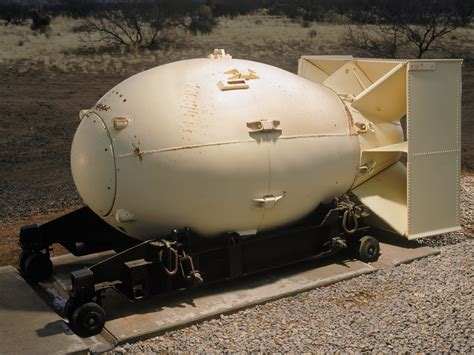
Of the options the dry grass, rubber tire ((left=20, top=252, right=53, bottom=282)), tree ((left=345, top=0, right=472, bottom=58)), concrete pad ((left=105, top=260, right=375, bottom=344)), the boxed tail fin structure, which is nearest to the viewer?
concrete pad ((left=105, top=260, right=375, bottom=344))

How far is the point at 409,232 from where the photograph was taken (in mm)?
6969

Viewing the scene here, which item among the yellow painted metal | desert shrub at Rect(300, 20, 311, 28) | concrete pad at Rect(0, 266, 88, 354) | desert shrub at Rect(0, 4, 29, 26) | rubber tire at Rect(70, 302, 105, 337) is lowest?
concrete pad at Rect(0, 266, 88, 354)

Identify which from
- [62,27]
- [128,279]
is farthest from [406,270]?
[62,27]

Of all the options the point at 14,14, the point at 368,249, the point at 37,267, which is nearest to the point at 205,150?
the point at 37,267

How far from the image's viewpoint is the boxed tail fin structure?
22.4 feet

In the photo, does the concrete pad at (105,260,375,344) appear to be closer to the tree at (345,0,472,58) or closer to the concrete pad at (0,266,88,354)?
the concrete pad at (0,266,88,354)

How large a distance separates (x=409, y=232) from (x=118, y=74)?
Result: 14.4m

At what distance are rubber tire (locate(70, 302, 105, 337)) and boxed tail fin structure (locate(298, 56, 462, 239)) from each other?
311 cm

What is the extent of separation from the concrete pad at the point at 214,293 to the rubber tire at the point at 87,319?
0.12 metres

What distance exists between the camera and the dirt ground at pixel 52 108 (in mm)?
9414

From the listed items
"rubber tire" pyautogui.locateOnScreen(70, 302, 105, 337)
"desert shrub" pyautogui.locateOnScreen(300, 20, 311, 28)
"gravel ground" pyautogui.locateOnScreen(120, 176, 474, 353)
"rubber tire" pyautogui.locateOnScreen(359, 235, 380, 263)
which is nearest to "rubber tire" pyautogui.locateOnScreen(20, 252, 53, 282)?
"rubber tire" pyautogui.locateOnScreen(70, 302, 105, 337)

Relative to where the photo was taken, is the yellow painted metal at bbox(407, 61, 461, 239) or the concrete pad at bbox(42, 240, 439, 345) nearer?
the concrete pad at bbox(42, 240, 439, 345)

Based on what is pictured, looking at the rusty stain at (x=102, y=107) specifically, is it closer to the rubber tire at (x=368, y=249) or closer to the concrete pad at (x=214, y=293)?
the concrete pad at (x=214, y=293)

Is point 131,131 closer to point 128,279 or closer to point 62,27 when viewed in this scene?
point 128,279
